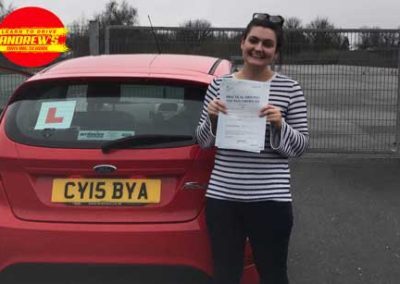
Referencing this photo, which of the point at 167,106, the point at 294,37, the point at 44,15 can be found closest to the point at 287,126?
the point at 167,106

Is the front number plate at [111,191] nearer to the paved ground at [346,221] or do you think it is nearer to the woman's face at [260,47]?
the woman's face at [260,47]

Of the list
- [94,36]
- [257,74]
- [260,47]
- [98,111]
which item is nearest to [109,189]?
[98,111]

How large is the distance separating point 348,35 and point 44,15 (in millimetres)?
6165

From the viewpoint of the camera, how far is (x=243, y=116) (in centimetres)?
289

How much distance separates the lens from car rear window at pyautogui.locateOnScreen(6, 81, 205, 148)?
11.1 ft

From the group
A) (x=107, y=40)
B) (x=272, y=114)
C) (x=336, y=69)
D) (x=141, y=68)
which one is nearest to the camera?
(x=272, y=114)

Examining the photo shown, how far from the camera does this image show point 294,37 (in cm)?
831

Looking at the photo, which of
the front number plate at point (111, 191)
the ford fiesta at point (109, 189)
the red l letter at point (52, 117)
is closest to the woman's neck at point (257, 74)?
the ford fiesta at point (109, 189)

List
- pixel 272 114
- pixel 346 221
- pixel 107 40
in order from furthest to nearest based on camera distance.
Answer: pixel 107 40, pixel 346 221, pixel 272 114

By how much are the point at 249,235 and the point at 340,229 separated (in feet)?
8.99

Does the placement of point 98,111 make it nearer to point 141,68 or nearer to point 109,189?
point 141,68

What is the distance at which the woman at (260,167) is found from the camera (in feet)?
9.64

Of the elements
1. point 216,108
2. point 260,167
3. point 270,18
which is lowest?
point 260,167

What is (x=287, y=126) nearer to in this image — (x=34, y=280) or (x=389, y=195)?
(x=34, y=280)
